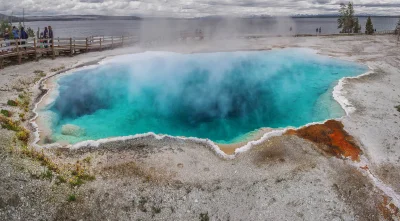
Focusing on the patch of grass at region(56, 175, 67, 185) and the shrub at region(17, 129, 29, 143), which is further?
the shrub at region(17, 129, 29, 143)

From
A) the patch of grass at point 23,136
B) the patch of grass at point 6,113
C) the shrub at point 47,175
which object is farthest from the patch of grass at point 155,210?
the patch of grass at point 6,113

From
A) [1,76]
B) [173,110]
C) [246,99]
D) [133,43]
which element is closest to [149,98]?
[173,110]

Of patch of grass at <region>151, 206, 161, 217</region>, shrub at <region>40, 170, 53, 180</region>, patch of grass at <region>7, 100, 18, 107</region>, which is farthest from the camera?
patch of grass at <region>7, 100, 18, 107</region>

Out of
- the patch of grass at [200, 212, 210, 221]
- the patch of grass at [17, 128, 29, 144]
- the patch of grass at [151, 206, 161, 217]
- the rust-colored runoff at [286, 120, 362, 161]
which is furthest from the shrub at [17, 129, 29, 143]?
the rust-colored runoff at [286, 120, 362, 161]

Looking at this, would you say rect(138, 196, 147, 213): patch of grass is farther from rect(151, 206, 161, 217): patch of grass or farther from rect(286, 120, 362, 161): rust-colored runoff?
rect(286, 120, 362, 161): rust-colored runoff

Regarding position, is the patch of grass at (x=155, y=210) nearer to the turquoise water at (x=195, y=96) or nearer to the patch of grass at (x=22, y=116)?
the turquoise water at (x=195, y=96)

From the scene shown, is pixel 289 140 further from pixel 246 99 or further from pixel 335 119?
pixel 246 99
